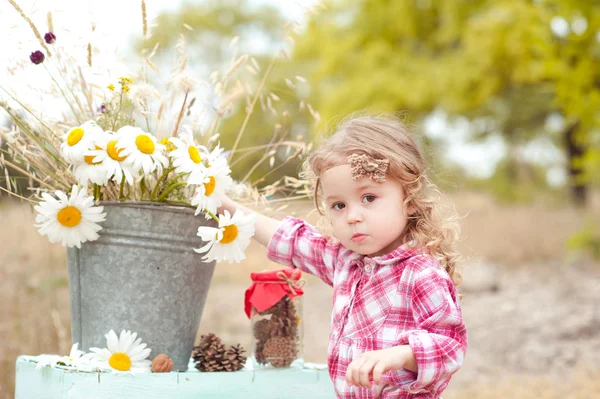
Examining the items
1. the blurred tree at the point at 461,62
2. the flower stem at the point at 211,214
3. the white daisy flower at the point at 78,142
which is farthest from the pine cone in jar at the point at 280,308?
the blurred tree at the point at 461,62

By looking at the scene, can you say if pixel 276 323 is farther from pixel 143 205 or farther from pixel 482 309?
pixel 482 309

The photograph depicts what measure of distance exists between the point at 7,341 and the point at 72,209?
6.25 feet

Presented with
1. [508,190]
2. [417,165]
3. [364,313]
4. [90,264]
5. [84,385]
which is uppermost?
[508,190]

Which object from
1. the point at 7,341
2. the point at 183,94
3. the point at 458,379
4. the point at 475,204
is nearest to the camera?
the point at 183,94

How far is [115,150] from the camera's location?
173 cm

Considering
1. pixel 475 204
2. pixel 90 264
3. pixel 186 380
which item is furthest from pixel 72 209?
pixel 475 204

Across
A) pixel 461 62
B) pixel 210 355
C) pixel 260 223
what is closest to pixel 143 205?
pixel 260 223

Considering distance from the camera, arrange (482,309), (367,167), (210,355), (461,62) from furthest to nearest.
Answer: (461,62), (482,309), (210,355), (367,167)

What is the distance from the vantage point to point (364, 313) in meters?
1.75

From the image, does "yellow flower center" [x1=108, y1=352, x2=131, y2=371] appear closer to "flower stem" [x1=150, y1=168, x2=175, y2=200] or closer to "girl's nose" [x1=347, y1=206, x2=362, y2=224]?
"flower stem" [x1=150, y1=168, x2=175, y2=200]

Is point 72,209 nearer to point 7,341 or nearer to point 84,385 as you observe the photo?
point 84,385

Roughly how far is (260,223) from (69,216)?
54cm

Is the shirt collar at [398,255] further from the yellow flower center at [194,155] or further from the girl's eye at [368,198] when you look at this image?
the yellow flower center at [194,155]

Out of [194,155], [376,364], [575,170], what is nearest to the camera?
[376,364]
